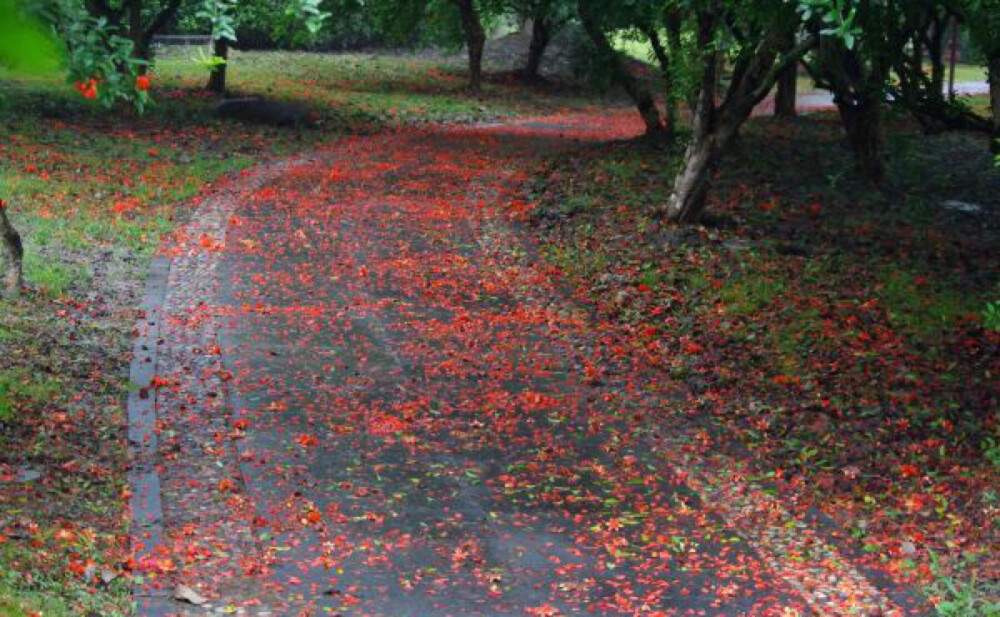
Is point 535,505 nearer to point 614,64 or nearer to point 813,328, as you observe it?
point 813,328

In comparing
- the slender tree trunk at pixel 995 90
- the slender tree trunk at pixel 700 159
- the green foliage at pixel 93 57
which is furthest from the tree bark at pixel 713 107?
the green foliage at pixel 93 57

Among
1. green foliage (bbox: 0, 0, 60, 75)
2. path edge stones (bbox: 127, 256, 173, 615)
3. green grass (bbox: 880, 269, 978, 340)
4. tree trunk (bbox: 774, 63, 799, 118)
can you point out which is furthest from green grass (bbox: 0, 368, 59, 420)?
tree trunk (bbox: 774, 63, 799, 118)

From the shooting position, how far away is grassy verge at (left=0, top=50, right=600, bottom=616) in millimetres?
7414

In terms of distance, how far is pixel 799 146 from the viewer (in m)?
23.2

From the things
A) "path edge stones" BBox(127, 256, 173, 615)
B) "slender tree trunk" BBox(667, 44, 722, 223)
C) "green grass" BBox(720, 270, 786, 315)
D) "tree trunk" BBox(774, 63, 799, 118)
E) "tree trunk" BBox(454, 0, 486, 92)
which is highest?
"tree trunk" BBox(454, 0, 486, 92)

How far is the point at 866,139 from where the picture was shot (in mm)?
20000

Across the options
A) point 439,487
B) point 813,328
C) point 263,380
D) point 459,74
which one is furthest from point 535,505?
point 459,74

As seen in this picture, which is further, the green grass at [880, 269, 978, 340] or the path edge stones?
the green grass at [880, 269, 978, 340]

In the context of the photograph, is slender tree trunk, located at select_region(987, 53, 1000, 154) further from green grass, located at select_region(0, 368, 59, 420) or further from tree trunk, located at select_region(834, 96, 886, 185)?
green grass, located at select_region(0, 368, 59, 420)

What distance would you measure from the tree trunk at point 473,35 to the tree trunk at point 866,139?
17.7 m

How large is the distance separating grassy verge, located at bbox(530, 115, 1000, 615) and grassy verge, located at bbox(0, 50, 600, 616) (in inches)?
209

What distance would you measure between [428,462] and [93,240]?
8974 millimetres

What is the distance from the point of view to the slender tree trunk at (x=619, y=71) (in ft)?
73.8

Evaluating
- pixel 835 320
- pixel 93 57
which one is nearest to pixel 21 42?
pixel 93 57
